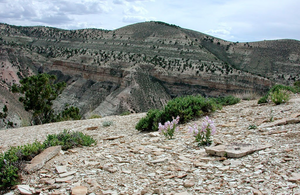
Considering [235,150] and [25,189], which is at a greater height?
[235,150]

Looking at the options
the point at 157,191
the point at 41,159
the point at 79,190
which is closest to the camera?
the point at 157,191

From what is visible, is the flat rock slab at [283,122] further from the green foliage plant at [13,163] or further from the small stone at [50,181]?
the green foliage plant at [13,163]

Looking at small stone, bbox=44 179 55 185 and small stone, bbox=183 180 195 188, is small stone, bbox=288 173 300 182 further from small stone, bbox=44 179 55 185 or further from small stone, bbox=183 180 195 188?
small stone, bbox=44 179 55 185

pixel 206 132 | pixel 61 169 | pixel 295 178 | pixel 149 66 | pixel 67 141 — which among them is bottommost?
pixel 61 169

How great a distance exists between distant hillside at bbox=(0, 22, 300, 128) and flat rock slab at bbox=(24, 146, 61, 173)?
24.8 meters

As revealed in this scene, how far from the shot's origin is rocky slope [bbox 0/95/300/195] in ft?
12.2

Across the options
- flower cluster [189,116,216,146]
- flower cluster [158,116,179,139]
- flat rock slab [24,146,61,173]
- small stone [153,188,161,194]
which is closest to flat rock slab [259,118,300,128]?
flower cluster [189,116,216,146]

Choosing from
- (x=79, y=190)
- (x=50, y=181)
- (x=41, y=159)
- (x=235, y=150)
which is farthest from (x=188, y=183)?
(x=41, y=159)

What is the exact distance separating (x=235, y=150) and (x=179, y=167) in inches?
41.9

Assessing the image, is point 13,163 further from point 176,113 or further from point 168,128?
point 176,113

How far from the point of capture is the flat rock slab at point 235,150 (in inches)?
180

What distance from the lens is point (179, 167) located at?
14.8 feet

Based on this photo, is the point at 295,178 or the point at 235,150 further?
the point at 235,150

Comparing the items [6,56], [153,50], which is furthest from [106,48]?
[6,56]
